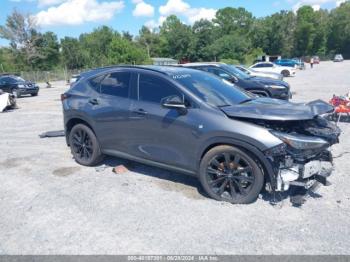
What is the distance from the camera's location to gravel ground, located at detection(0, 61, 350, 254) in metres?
3.48

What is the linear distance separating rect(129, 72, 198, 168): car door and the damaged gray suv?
0.05 feet

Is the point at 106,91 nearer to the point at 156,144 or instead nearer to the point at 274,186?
the point at 156,144

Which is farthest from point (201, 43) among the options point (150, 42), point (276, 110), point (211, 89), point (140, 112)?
point (276, 110)

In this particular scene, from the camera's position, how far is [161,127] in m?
4.75

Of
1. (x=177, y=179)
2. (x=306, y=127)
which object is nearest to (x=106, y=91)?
(x=177, y=179)

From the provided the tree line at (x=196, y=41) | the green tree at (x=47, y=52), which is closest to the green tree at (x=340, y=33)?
the tree line at (x=196, y=41)

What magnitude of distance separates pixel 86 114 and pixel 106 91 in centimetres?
57

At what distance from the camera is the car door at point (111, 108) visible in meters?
5.26

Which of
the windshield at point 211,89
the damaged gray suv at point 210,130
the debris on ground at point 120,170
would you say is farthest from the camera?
the debris on ground at point 120,170

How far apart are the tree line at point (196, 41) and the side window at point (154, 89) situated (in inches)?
1957

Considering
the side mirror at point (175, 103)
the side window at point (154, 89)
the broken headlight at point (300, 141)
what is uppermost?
the side window at point (154, 89)

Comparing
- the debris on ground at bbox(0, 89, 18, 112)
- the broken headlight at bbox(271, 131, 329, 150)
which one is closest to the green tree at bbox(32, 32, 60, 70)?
the debris on ground at bbox(0, 89, 18, 112)

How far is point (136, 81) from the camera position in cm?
519

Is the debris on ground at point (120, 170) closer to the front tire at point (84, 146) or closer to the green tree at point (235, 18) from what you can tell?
the front tire at point (84, 146)
